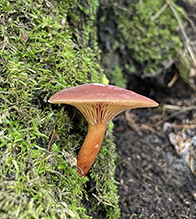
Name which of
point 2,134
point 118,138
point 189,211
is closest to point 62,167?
point 2,134

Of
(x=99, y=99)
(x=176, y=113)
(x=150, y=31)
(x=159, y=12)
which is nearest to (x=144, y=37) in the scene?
(x=150, y=31)

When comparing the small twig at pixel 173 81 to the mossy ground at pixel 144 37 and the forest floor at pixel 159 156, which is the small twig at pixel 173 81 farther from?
the mossy ground at pixel 144 37

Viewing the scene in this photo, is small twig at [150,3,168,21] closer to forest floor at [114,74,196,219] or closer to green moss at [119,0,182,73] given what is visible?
green moss at [119,0,182,73]

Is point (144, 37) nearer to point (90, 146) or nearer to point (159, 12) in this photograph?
point (159, 12)

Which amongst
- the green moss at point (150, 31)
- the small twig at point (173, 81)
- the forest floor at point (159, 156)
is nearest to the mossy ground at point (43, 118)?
the forest floor at point (159, 156)

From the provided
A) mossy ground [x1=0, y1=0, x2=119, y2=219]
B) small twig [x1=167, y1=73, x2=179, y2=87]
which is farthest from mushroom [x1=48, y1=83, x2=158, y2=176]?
small twig [x1=167, y1=73, x2=179, y2=87]

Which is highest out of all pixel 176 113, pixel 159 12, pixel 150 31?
pixel 159 12
